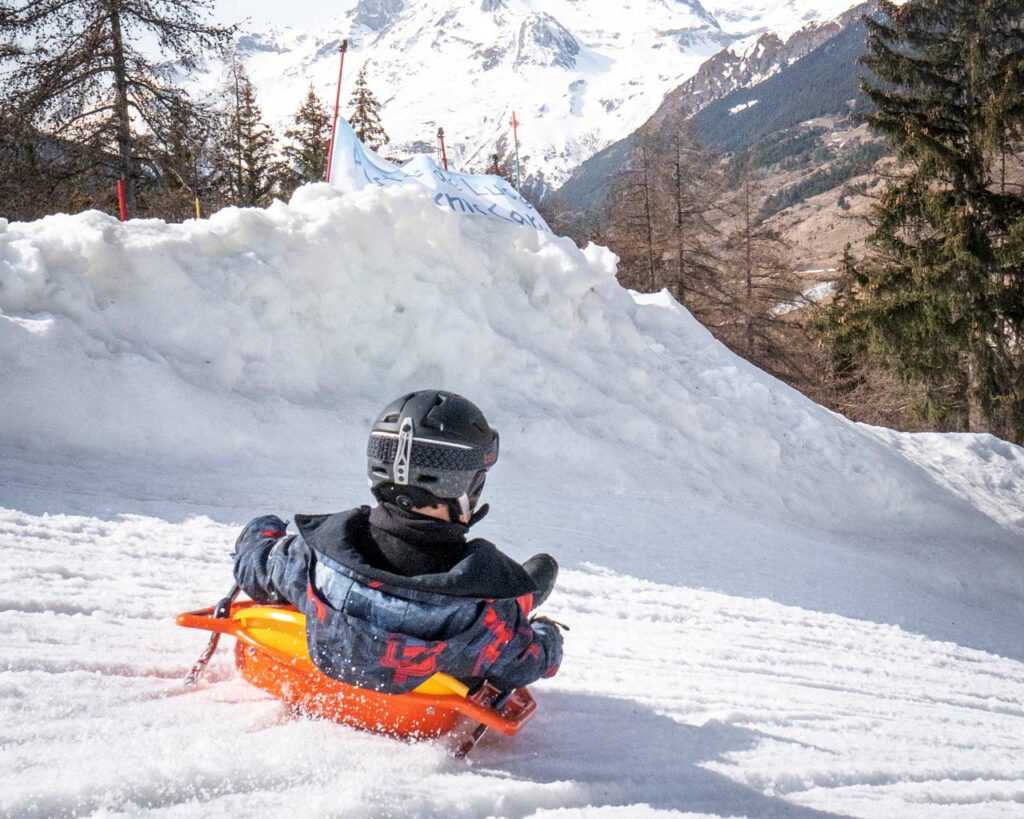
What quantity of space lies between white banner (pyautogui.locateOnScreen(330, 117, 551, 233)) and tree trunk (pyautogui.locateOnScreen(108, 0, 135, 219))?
7.36 metres

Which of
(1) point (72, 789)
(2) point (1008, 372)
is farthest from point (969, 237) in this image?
(1) point (72, 789)

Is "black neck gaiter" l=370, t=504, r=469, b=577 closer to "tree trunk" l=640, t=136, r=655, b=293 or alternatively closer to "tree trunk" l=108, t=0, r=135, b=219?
"tree trunk" l=108, t=0, r=135, b=219

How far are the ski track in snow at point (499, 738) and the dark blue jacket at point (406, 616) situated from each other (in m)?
0.29

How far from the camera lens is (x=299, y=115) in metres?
31.2

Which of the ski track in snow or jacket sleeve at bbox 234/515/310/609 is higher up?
jacket sleeve at bbox 234/515/310/609

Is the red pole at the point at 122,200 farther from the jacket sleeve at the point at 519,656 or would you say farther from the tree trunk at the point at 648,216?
the tree trunk at the point at 648,216

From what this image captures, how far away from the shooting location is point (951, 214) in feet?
42.7

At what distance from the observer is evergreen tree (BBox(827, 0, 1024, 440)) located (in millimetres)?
13109

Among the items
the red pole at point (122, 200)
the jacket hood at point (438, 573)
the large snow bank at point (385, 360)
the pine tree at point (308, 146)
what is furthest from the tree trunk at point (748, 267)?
the jacket hood at point (438, 573)

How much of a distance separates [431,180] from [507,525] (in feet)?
14.5

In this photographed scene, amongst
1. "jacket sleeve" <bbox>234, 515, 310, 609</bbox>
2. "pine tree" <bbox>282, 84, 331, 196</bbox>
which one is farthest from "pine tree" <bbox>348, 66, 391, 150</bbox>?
"jacket sleeve" <bbox>234, 515, 310, 609</bbox>

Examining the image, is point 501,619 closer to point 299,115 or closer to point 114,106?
point 114,106

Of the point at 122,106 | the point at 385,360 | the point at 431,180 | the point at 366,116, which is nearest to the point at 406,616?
the point at 385,360

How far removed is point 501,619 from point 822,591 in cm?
462
